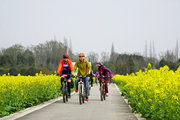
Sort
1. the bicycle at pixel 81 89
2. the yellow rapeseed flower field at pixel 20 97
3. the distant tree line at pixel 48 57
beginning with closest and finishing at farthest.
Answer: the yellow rapeseed flower field at pixel 20 97, the bicycle at pixel 81 89, the distant tree line at pixel 48 57

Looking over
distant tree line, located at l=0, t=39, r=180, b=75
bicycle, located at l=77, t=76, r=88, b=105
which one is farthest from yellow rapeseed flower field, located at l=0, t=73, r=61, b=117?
distant tree line, located at l=0, t=39, r=180, b=75

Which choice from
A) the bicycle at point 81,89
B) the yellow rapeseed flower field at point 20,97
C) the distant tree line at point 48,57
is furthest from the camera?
the distant tree line at point 48,57

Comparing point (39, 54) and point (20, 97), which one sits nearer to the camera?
point (20, 97)

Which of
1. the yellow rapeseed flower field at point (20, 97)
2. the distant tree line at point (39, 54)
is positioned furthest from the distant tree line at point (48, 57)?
the yellow rapeseed flower field at point (20, 97)

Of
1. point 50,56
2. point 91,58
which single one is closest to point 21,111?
point 50,56

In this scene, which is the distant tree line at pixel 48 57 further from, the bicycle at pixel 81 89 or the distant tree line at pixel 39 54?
the bicycle at pixel 81 89

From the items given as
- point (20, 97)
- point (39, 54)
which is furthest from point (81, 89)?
point (39, 54)

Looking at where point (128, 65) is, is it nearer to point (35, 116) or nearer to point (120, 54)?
point (120, 54)

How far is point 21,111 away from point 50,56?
393 feet

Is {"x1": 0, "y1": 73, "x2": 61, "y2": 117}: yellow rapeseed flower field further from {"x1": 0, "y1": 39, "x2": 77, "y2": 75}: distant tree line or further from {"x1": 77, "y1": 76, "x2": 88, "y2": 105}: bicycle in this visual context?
{"x1": 0, "y1": 39, "x2": 77, "y2": 75}: distant tree line

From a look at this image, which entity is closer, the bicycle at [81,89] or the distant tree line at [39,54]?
the bicycle at [81,89]

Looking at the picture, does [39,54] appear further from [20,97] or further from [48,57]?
[20,97]

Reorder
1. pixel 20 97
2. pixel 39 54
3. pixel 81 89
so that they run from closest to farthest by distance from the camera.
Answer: pixel 20 97, pixel 81 89, pixel 39 54

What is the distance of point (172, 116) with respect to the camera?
6285 millimetres
